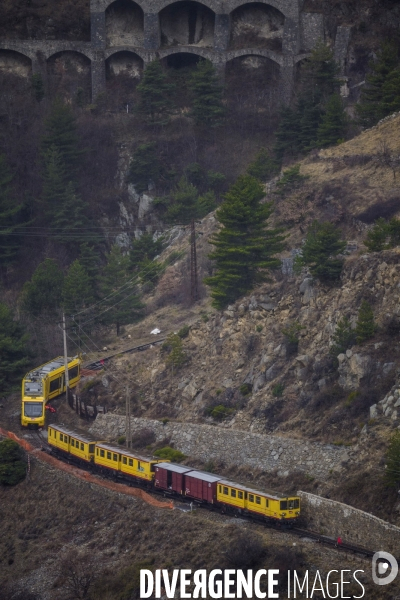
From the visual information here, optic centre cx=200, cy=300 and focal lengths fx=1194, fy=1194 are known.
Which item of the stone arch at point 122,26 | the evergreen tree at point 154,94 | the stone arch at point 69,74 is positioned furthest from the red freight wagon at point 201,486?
the stone arch at point 122,26

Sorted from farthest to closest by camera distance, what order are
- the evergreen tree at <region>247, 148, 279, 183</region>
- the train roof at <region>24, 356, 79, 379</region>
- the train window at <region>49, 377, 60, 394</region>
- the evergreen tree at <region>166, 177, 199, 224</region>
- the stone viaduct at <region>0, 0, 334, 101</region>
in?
the stone viaduct at <region>0, 0, 334, 101</region>
the evergreen tree at <region>166, 177, 199, 224</region>
the evergreen tree at <region>247, 148, 279, 183</region>
the train window at <region>49, 377, 60, 394</region>
the train roof at <region>24, 356, 79, 379</region>

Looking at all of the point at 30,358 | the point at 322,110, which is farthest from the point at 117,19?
the point at 30,358

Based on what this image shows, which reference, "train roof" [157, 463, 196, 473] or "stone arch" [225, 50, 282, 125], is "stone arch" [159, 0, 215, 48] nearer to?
"stone arch" [225, 50, 282, 125]

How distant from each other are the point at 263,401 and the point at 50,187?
38049 mm

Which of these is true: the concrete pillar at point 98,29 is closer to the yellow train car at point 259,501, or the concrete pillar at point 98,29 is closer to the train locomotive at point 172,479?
the train locomotive at point 172,479

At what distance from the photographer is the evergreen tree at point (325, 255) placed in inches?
2393

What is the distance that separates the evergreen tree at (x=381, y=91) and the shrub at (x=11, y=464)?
3449 centimetres

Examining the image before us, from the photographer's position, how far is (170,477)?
53.4 m

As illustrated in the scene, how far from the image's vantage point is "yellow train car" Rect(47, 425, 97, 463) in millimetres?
58594

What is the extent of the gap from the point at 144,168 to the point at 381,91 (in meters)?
20.1

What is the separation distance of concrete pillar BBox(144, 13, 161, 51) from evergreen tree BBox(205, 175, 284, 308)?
3423cm

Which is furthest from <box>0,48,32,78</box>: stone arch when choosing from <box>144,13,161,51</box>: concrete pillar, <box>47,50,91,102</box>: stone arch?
<box>144,13,161,51</box>: concrete pillar

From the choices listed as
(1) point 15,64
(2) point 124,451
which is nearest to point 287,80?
(1) point 15,64

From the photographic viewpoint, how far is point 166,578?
47156 millimetres
